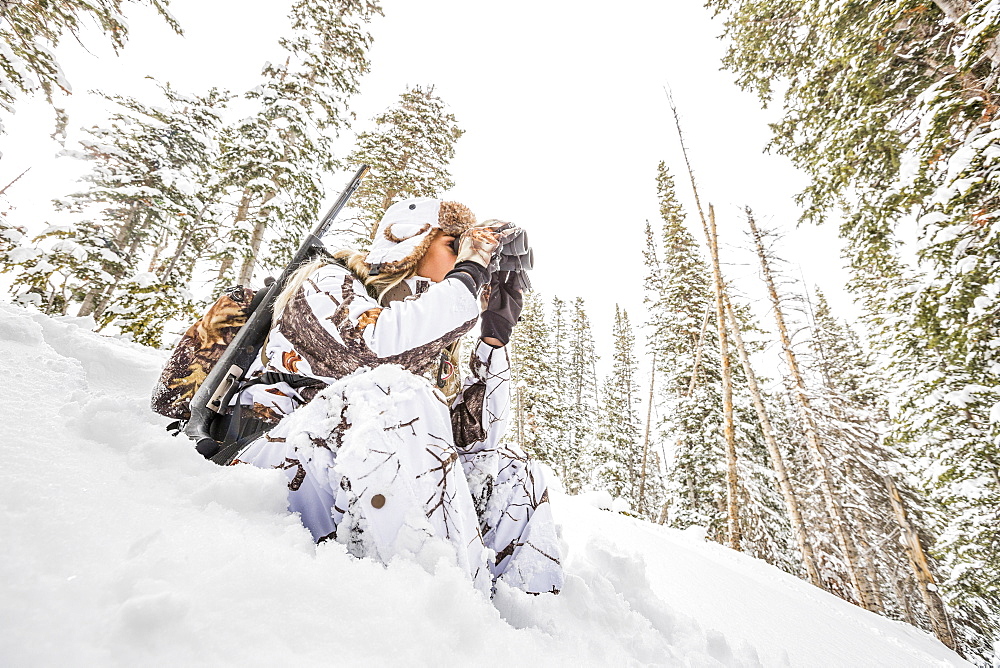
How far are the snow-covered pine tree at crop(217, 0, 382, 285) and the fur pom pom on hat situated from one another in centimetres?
902

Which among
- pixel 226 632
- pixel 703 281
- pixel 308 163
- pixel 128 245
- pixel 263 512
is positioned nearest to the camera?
pixel 226 632

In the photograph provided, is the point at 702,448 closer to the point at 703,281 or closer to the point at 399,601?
Result: the point at 703,281

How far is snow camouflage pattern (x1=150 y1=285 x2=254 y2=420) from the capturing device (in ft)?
5.89

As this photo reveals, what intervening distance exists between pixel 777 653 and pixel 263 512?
8.02 feet

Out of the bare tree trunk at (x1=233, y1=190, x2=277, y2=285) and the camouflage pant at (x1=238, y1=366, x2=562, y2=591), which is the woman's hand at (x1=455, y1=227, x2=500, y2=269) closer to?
the camouflage pant at (x1=238, y1=366, x2=562, y2=591)

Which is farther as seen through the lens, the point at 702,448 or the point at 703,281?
the point at 703,281

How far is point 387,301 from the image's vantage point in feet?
6.22

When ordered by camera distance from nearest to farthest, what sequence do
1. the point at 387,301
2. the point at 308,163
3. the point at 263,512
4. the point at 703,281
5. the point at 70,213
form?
the point at 263,512 → the point at 387,301 → the point at 308,163 → the point at 70,213 → the point at 703,281

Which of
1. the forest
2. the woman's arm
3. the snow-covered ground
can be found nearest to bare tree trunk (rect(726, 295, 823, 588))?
the forest

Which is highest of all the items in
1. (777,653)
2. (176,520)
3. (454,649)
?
(176,520)

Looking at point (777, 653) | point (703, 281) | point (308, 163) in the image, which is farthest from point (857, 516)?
point (308, 163)

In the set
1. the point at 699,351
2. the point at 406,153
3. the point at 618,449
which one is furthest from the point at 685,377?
the point at 406,153

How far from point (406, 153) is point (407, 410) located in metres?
13.1

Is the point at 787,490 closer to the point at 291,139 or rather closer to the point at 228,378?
the point at 228,378
